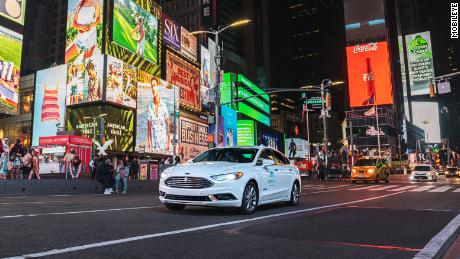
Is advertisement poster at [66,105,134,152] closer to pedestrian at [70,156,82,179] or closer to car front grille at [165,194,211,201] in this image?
pedestrian at [70,156,82,179]

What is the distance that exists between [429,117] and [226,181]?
150 m

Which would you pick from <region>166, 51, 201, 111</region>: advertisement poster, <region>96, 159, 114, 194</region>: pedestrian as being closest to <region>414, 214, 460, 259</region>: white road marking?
<region>96, 159, 114, 194</region>: pedestrian

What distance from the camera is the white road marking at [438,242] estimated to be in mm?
4439

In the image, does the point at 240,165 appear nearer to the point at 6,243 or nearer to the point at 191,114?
the point at 6,243

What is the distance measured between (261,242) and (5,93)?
166 ft

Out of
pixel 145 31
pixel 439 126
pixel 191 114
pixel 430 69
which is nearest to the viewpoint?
pixel 145 31

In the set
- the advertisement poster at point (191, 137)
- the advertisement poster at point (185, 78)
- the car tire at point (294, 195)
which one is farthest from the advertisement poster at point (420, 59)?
the car tire at point (294, 195)

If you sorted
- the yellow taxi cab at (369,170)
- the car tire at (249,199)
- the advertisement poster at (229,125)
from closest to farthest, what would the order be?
the car tire at (249,199), the yellow taxi cab at (369,170), the advertisement poster at (229,125)

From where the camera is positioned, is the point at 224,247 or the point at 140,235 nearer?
the point at 224,247

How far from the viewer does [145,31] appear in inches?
2379

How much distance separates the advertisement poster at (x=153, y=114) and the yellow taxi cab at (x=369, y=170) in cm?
3403

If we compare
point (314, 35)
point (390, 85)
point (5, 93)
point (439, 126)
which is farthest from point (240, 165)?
point (314, 35)

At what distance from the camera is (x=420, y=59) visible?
121250mm

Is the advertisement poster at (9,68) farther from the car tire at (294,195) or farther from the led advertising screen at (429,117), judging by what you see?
the led advertising screen at (429,117)
